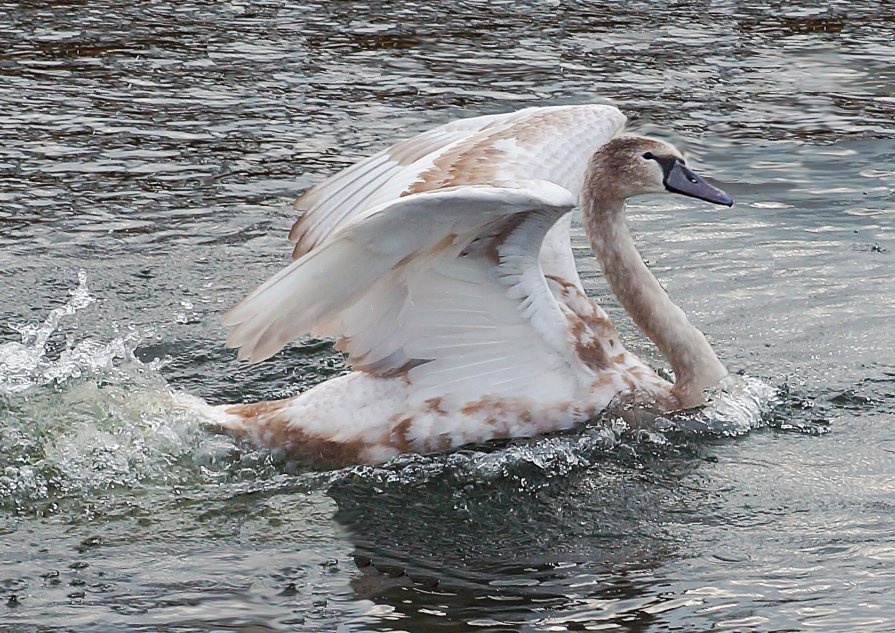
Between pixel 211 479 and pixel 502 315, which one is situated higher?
pixel 502 315

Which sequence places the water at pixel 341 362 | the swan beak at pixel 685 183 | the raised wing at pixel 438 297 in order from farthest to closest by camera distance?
1. the swan beak at pixel 685 183
2. the raised wing at pixel 438 297
3. the water at pixel 341 362

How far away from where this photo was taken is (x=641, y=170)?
20.5 ft

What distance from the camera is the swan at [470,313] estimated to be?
5.33 metres

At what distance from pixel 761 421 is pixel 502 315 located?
1.14 m

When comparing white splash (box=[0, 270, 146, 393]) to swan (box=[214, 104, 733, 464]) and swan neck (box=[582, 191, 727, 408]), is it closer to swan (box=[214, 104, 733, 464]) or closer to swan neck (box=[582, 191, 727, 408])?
swan (box=[214, 104, 733, 464])

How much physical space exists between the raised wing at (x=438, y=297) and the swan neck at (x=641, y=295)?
1.68 feet

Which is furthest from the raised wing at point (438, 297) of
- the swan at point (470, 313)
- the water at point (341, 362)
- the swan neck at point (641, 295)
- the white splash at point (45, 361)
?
the white splash at point (45, 361)

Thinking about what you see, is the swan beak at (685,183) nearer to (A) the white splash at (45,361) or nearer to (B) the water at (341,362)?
(B) the water at (341,362)

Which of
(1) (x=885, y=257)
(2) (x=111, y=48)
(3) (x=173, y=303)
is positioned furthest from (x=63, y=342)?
(2) (x=111, y=48)

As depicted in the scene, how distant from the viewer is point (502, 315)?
19.4 ft

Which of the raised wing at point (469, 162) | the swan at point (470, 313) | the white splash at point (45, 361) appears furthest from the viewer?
the white splash at point (45, 361)

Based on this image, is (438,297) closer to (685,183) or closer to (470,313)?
(470,313)

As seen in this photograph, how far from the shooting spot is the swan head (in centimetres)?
623

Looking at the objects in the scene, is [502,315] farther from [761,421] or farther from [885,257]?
[885,257]
